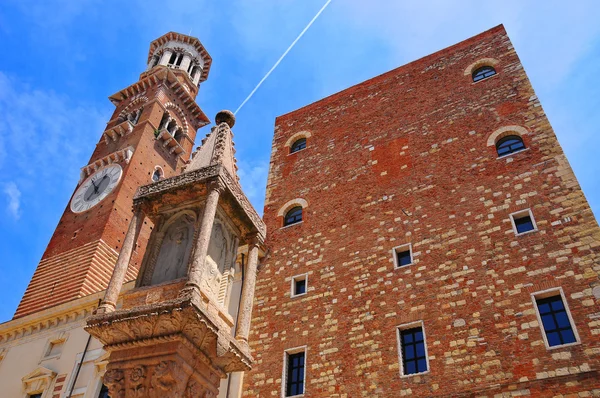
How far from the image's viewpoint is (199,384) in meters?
7.61

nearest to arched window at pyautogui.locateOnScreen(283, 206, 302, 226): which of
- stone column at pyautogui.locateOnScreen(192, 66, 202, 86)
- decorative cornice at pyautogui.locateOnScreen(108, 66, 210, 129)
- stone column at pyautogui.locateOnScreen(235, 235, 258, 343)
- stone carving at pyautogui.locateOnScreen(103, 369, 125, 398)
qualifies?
stone column at pyautogui.locateOnScreen(235, 235, 258, 343)

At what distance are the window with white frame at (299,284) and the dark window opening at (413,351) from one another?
11.1ft

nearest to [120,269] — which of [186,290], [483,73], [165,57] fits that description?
[186,290]

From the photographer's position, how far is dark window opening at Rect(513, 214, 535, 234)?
12.6m

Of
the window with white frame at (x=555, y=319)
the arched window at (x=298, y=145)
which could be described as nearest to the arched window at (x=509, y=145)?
the window with white frame at (x=555, y=319)

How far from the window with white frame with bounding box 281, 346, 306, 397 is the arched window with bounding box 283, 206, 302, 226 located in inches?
182

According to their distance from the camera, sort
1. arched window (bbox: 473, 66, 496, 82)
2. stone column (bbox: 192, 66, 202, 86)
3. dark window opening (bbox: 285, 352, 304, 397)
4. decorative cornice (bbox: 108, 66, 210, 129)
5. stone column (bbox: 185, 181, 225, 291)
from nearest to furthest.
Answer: stone column (bbox: 185, 181, 225, 291), dark window opening (bbox: 285, 352, 304, 397), arched window (bbox: 473, 66, 496, 82), decorative cornice (bbox: 108, 66, 210, 129), stone column (bbox: 192, 66, 202, 86)

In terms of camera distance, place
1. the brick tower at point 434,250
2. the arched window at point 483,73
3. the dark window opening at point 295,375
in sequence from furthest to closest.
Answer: the arched window at point 483,73 < the dark window opening at point 295,375 < the brick tower at point 434,250

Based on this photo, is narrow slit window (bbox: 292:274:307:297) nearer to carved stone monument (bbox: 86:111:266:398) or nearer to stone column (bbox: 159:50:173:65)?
carved stone monument (bbox: 86:111:266:398)

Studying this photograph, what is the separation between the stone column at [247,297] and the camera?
877 centimetres

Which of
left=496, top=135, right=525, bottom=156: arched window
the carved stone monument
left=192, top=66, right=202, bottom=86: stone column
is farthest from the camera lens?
left=192, top=66, right=202, bottom=86: stone column

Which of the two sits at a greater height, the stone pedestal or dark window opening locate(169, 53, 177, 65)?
dark window opening locate(169, 53, 177, 65)

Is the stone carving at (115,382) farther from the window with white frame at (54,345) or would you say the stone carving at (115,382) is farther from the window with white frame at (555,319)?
the window with white frame at (54,345)

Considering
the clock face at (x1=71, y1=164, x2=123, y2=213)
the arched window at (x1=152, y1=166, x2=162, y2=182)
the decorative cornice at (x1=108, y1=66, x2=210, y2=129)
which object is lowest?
the clock face at (x1=71, y1=164, x2=123, y2=213)
